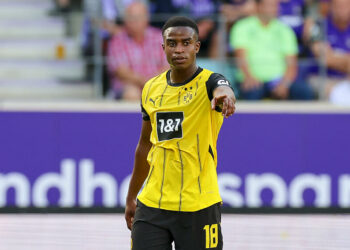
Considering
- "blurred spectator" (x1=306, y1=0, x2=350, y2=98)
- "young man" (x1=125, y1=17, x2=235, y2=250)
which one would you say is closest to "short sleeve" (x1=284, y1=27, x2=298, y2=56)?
"blurred spectator" (x1=306, y1=0, x2=350, y2=98)

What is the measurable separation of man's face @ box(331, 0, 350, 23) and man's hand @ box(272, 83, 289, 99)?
1.39 metres

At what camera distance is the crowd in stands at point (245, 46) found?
1060 cm

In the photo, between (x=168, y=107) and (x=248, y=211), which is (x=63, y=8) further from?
(x=168, y=107)

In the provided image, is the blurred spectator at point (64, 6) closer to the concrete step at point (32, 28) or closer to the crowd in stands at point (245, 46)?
the concrete step at point (32, 28)

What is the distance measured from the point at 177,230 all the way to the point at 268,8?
6.75 m

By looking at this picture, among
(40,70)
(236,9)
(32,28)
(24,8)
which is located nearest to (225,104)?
(236,9)

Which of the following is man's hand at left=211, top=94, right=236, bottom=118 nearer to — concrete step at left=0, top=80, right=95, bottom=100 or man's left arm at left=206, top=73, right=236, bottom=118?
man's left arm at left=206, top=73, right=236, bottom=118

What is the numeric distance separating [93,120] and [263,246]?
3.25 meters

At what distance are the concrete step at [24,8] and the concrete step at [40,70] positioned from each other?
0.88m

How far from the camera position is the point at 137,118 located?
34.9 ft

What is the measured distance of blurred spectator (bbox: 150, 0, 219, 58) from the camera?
1070cm

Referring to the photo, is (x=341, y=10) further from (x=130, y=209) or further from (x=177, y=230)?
(x=177, y=230)

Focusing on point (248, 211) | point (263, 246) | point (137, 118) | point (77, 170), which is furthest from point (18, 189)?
point (263, 246)

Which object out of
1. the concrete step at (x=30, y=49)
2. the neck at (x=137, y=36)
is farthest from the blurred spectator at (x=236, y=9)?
the concrete step at (x=30, y=49)
